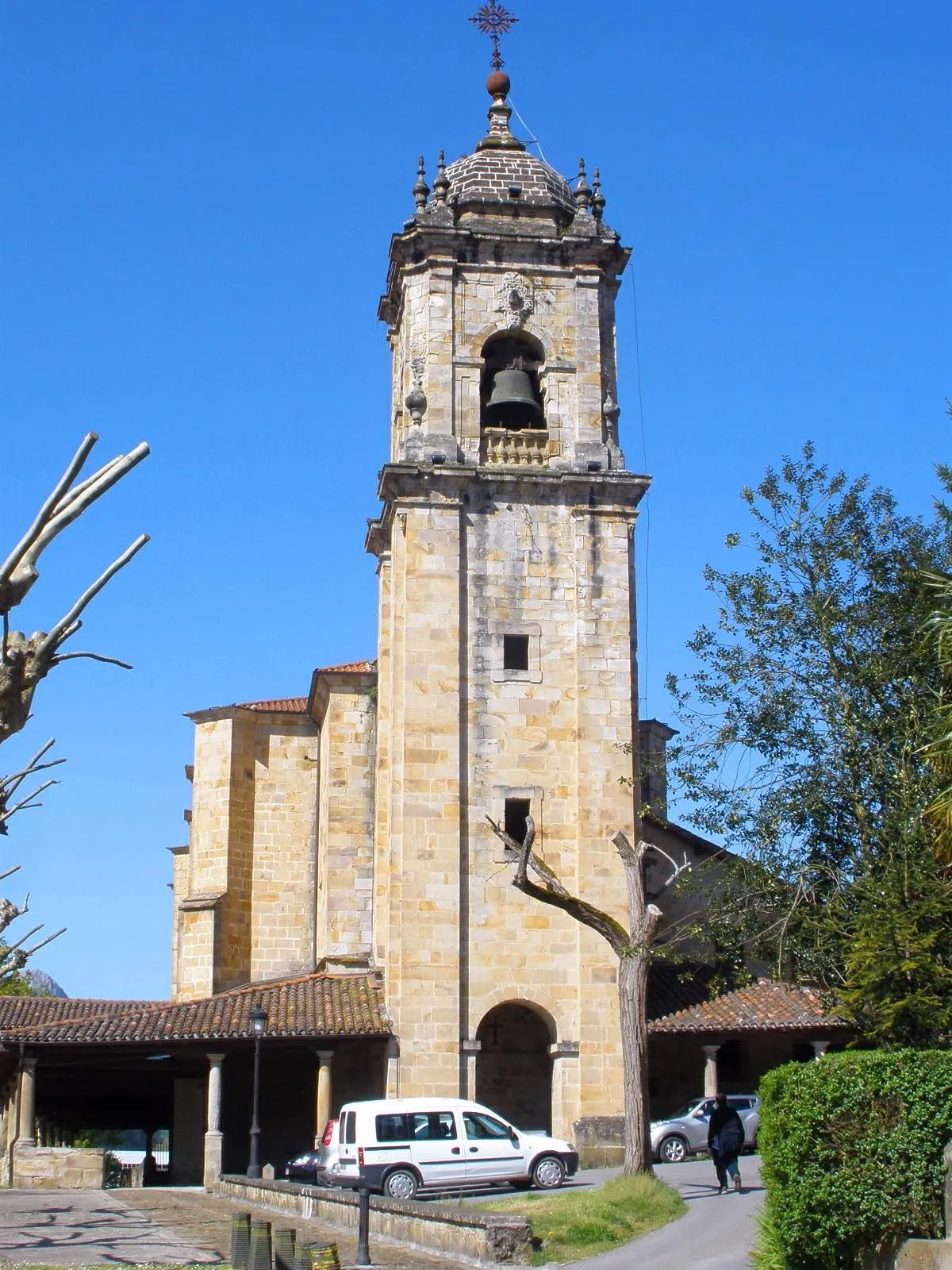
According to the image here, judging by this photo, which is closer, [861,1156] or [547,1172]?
Answer: [861,1156]

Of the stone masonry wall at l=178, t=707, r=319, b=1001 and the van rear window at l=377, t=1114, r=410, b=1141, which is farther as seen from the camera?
the stone masonry wall at l=178, t=707, r=319, b=1001

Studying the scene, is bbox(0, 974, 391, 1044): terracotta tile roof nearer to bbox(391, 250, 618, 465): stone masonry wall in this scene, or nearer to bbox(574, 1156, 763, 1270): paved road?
bbox(574, 1156, 763, 1270): paved road

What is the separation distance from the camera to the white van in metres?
22.8

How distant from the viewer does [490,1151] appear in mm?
23266

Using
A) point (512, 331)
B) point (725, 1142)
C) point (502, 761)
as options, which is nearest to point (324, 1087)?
point (502, 761)

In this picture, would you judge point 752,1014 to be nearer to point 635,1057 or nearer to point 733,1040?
point 733,1040

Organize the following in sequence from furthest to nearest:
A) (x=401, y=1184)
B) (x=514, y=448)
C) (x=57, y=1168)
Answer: (x=514, y=448) → (x=57, y=1168) → (x=401, y=1184)

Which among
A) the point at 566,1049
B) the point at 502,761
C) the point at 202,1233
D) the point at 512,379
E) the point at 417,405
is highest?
the point at 512,379

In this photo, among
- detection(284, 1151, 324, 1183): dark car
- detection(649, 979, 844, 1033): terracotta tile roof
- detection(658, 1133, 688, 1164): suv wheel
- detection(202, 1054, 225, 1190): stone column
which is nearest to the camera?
detection(284, 1151, 324, 1183): dark car

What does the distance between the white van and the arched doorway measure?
24.7 feet

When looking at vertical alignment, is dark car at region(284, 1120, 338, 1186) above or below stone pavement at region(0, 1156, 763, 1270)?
above

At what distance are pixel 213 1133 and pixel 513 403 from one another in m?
15.2

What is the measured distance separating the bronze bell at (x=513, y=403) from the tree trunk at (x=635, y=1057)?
1355 cm

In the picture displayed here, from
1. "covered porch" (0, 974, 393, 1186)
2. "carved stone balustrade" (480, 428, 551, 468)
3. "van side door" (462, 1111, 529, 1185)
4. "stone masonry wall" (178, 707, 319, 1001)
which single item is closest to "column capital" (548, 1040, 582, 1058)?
"covered porch" (0, 974, 393, 1186)
